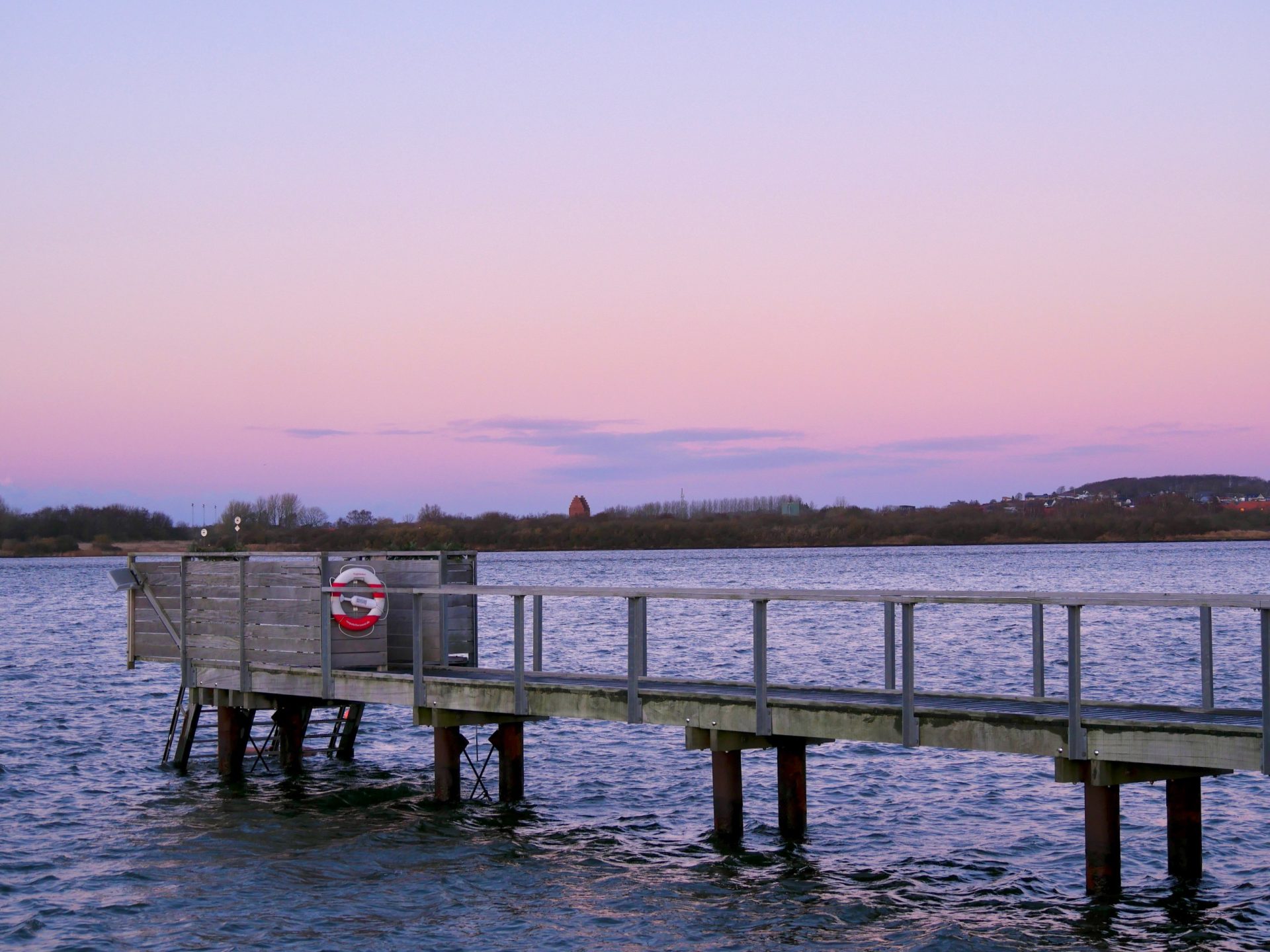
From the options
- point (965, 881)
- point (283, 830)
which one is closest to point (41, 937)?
point (283, 830)

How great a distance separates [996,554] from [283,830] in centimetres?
14734

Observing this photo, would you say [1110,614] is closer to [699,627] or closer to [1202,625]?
[699,627]

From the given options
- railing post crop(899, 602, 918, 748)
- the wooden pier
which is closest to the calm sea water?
the wooden pier

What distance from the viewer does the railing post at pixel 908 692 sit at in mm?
11148

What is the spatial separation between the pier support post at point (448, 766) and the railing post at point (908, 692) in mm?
5860

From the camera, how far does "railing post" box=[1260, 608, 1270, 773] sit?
32.0 ft

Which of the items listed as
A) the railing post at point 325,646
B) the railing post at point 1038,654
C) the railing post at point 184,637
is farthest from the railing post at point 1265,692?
the railing post at point 184,637

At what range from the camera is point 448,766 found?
1557 centimetres

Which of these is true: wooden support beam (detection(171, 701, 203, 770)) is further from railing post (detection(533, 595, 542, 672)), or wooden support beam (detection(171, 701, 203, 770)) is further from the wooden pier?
railing post (detection(533, 595, 542, 672))

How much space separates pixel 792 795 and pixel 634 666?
2336 millimetres

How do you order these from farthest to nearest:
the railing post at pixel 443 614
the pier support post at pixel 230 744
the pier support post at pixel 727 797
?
the pier support post at pixel 230 744 < the railing post at pixel 443 614 < the pier support post at pixel 727 797

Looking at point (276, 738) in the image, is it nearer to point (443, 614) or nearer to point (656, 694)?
point (443, 614)

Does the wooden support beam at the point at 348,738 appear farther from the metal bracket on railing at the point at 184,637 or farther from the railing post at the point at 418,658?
the railing post at the point at 418,658

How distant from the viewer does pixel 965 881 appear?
42.1 ft
